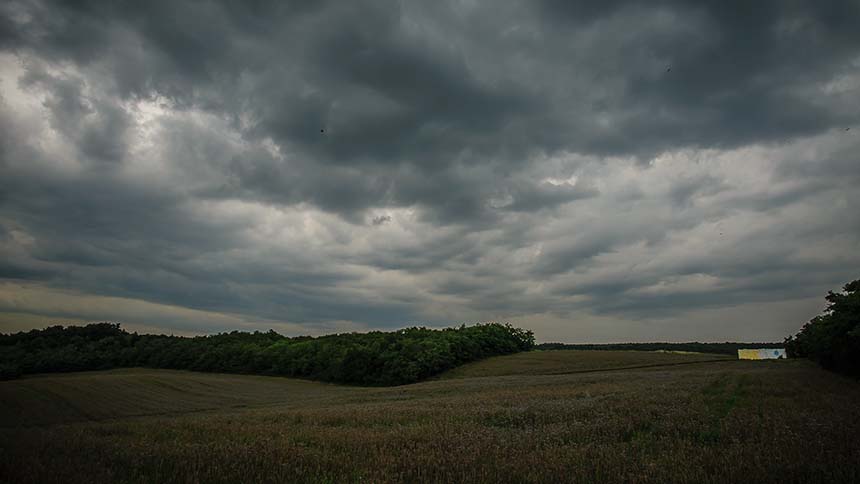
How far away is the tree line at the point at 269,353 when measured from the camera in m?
96.4

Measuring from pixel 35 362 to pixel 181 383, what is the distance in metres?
55.1

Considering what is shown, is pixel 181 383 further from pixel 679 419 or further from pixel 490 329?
pixel 490 329

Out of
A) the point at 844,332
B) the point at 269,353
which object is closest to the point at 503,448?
the point at 844,332

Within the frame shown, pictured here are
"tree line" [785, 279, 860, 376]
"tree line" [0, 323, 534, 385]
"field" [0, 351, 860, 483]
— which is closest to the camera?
"field" [0, 351, 860, 483]

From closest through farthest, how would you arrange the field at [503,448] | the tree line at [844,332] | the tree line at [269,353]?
the field at [503,448], the tree line at [844,332], the tree line at [269,353]

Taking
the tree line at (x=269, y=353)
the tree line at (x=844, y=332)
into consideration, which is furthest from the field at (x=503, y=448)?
the tree line at (x=269, y=353)

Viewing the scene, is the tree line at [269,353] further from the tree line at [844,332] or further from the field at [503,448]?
the field at [503,448]

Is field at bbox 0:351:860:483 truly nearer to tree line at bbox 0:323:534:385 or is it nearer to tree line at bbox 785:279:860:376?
tree line at bbox 785:279:860:376

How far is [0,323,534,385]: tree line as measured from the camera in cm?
9638

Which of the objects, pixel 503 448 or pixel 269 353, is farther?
pixel 269 353

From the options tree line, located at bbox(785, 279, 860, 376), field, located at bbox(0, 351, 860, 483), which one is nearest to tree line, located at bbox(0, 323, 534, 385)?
tree line, located at bbox(785, 279, 860, 376)

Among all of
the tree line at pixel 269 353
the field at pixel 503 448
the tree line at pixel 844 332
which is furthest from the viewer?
the tree line at pixel 269 353

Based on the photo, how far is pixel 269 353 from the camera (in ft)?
365

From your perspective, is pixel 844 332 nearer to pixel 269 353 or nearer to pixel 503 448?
pixel 503 448
